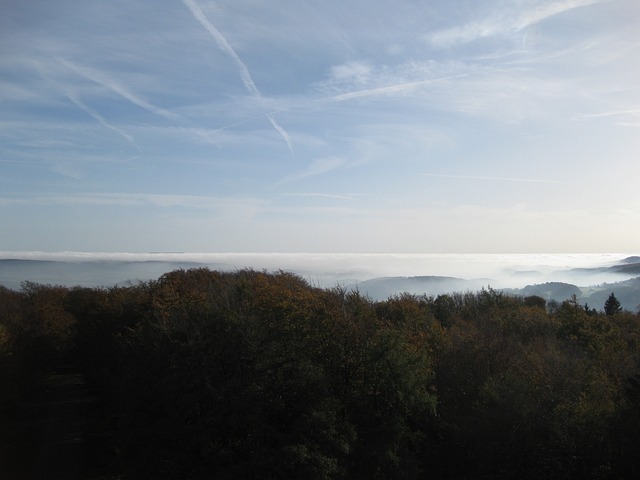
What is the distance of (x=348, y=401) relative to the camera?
2323 centimetres

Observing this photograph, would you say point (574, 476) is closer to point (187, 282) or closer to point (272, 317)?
point (272, 317)

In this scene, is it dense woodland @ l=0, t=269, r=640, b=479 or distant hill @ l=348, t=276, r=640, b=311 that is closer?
dense woodland @ l=0, t=269, r=640, b=479

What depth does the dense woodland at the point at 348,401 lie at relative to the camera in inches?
776

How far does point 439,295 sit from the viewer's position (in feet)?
204

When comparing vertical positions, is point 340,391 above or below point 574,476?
above

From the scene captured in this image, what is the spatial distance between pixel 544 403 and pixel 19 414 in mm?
39734

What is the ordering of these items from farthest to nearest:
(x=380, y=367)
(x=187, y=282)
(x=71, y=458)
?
(x=187, y=282)
(x=71, y=458)
(x=380, y=367)

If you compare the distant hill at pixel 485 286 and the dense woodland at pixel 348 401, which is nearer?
the dense woodland at pixel 348 401

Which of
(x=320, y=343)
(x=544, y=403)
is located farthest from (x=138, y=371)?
(x=544, y=403)

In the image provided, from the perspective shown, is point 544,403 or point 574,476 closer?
point 574,476

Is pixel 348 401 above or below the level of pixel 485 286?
below

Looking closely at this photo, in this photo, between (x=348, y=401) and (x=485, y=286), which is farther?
(x=485, y=286)

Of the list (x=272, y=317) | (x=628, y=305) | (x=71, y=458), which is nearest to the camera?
(x=272, y=317)

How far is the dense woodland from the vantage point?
1972 cm
